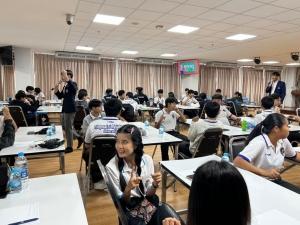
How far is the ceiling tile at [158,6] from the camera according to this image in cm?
341

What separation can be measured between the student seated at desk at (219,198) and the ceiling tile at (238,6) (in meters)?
3.37

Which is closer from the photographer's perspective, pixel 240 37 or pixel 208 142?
pixel 208 142

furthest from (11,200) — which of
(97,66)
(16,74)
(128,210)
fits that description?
(97,66)

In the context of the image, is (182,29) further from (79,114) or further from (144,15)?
(79,114)

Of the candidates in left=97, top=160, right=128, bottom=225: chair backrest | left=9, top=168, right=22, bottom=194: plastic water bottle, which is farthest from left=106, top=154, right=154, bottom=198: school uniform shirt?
left=9, top=168, right=22, bottom=194: plastic water bottle

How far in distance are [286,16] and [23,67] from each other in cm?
814

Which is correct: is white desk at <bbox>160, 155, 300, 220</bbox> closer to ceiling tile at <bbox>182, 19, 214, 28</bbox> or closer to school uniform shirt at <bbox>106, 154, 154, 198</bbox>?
school uniform shirt at <bbox>106, 154, 154, 198</bbox>

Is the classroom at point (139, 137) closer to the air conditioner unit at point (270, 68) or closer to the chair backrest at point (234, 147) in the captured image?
the chair backrest at point (234, 147)

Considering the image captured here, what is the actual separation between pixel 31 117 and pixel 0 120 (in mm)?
3211

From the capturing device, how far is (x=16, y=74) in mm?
7934

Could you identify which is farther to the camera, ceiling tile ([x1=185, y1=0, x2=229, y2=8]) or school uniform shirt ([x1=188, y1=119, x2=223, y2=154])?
ceiling tile ([x1=185, y1=0, x2=229, y2=8])

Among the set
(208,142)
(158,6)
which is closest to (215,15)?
(158,6)

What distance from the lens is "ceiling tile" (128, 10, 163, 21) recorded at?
3.89m

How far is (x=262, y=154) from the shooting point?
6.13 feet
